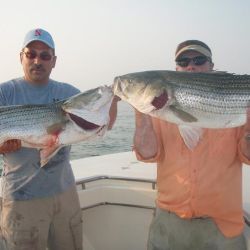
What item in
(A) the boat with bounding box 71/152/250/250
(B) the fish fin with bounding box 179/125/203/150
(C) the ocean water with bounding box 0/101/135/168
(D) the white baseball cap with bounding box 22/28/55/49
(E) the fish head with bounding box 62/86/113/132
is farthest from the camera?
(C) the ocean water with bounding box 0/101/135/168

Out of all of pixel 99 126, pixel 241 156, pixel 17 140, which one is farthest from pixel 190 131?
pixel 17 140

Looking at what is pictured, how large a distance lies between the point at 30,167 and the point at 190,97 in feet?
6.61

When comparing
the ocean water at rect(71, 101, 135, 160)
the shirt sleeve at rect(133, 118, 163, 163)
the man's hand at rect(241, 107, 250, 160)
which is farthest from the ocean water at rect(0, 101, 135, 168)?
the man's hand at rect(241, 107, 250, 160)

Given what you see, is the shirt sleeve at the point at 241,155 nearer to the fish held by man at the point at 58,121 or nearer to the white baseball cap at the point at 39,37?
the fish held by man at the point at 58,121

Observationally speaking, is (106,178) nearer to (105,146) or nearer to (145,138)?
(145,138)

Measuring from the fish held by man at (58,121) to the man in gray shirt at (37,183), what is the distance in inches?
10.0

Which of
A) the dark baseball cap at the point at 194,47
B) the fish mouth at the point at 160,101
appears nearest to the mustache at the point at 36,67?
the dark baseball cap at the point at 194,47

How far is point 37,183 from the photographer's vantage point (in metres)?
4.68

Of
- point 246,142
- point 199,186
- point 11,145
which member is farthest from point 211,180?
point 11,145

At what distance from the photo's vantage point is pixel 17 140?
433 cm

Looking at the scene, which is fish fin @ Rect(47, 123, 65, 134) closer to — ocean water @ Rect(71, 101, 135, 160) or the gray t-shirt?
the gray t-shirt

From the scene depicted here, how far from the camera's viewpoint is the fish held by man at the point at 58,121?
4.15 m

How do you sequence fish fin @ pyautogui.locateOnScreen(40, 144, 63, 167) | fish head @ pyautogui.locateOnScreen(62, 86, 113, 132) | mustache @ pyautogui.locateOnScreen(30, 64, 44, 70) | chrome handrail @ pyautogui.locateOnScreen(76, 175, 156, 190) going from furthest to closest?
chrome handrail @ pyautogui.locateOnScreen(76, 175, 156, 190)
mustache @ pyautogui.locateOnScreen(30, 64, 44, 70)
fish fin @ pyautogui.locateOnScreen(40, 144, 63, 167)
fish head @ pyautogui.locateOnScreen(62, 86, 113, 132)

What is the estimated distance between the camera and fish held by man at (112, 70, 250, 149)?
359cm
